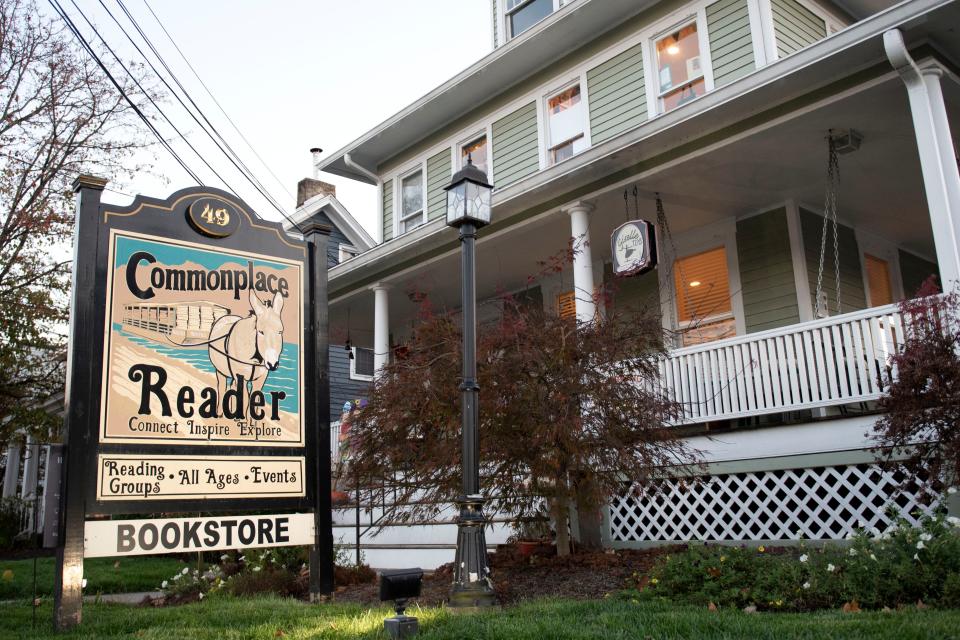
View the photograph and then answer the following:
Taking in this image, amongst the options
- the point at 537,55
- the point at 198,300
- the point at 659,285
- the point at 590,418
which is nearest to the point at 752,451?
the point at 590,418

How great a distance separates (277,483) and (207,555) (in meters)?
6.08

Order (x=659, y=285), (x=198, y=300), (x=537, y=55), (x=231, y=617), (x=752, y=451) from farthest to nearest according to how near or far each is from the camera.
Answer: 1. (x=537, y=55)
2. (x=659, y=285)
3. (x=752, y=451)
4. (x=198, y=300)
5. (x=231, y=617)

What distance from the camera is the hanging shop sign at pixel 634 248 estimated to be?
357 inches

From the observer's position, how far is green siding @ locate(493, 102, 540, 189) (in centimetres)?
1291

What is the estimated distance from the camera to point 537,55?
12.5m

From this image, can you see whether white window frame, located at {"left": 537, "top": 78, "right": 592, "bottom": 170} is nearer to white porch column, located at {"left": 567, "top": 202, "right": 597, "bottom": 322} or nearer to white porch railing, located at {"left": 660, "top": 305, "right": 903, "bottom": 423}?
white porch column, located at {"left": 567, "top": 202, "right": 597, "bottom": 322}

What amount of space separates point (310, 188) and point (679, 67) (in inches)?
588

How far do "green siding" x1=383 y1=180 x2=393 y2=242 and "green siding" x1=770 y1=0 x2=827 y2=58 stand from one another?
25.3 feet

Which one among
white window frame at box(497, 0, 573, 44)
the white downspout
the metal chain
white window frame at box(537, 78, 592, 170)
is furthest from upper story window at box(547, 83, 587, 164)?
the white downspout

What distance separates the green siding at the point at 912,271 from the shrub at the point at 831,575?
7.64 m

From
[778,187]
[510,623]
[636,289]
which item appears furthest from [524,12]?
[510,623]

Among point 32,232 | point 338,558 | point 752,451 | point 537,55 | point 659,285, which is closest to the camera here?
point 752,451

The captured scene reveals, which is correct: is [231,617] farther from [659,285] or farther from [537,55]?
[537,55]

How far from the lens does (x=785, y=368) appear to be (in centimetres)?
770
